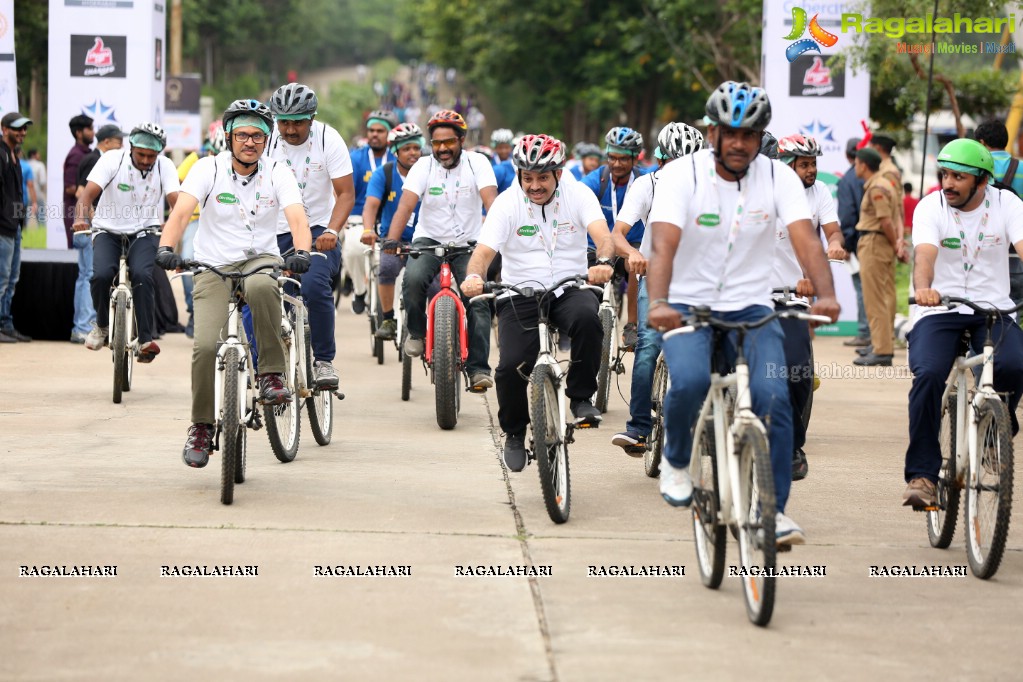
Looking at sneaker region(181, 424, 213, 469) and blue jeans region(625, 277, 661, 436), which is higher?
blue jeans region(625, 277, 661, 436)

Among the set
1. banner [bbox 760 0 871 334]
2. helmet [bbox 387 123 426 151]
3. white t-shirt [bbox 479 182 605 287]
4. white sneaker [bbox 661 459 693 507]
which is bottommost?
white sneaker [bbox 661 459 693 507]

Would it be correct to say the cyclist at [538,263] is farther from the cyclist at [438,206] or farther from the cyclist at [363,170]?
the cyclist at [363,170]

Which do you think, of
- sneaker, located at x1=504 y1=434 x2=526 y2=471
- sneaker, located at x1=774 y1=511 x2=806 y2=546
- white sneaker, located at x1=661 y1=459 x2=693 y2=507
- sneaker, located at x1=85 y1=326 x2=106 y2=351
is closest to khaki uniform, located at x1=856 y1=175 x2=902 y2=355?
sneaker, located at x1=85 y1=326 x2=106 y2=351

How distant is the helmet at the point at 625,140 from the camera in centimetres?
1134

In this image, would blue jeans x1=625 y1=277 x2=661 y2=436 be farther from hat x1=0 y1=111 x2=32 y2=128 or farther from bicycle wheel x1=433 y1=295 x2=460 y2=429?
hat x1=0 y1=111 x2=32 y2=128

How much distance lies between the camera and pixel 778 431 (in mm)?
6047

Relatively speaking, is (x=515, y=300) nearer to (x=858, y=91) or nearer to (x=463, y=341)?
(x=463, y=341)

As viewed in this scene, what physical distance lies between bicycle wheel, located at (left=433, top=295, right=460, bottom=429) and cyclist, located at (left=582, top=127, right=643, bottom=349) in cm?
142

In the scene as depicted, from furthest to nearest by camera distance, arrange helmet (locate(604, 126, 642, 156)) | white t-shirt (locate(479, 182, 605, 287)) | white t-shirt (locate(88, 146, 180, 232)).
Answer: white t-shirt (locate(88, 146, 180, 232)) < helmet (locate(604, 126, 642, 156)) < white t-shirt (locate(479, 182, 605, 287))

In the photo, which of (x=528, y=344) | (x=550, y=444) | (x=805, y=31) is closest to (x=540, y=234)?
(x=528, y=344)

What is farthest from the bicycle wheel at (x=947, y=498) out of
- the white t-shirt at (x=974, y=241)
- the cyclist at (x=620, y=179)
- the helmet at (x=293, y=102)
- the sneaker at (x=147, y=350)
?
the sneaker at (x=147, y=350)

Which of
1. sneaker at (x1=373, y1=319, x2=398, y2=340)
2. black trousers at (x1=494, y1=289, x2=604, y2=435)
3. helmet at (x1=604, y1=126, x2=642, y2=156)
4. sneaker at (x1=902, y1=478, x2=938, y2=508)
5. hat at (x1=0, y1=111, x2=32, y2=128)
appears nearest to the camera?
sneaker at (x1=902, y1=478, x2=938, y2=508)

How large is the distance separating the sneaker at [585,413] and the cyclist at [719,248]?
1.65m

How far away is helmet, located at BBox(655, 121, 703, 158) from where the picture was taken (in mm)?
9375
